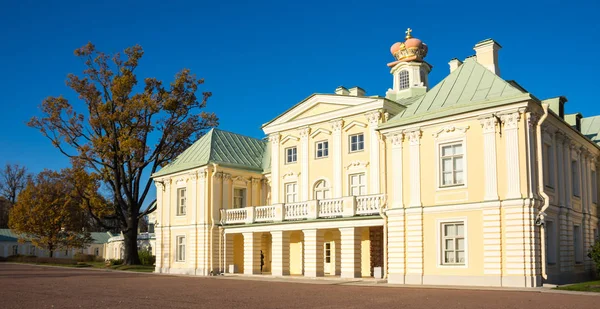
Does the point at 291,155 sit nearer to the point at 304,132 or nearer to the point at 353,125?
the point at 304,132

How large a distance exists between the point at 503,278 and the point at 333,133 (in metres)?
13.0

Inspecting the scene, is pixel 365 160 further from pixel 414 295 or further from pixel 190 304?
pixel 190 304

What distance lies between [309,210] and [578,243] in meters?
12.4

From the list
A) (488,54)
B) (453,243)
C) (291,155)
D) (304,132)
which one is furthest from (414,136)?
(291,155)

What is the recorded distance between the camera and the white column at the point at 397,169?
1001 inches

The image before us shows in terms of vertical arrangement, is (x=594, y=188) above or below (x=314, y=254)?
above

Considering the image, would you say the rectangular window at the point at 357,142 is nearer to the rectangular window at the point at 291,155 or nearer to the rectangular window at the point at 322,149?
the rectangular window at the point at 322,149

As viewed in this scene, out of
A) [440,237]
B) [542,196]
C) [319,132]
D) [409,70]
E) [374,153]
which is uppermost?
[409,70]

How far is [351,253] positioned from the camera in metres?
28.6

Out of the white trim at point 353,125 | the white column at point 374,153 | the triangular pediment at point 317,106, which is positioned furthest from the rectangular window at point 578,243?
the triangular pediment at point 317,106

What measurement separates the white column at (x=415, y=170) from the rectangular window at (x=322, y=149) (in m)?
8.37

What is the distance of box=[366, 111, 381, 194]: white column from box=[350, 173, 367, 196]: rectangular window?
0.67 metres

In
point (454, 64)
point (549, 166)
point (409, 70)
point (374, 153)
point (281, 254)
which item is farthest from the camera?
point (409, 70)

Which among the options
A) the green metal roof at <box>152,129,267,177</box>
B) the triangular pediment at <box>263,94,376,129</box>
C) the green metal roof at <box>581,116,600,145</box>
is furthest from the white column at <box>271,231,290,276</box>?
the green metal roof at <box>581,116,600,145</box>
